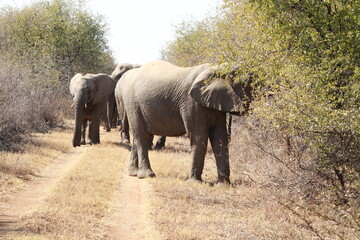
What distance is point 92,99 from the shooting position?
1950 centimetres

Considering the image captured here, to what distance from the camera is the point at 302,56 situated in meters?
7.02

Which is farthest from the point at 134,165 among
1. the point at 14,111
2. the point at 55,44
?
the point at 55,44

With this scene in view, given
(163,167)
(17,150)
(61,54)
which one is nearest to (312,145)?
(163,167)

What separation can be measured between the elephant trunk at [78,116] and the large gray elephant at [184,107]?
4.62 metres

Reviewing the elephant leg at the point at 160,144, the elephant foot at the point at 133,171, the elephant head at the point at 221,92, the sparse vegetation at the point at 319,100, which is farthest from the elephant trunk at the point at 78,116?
the sparse vegetation at the point at 319,100

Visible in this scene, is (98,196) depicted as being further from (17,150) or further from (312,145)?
(17,150)

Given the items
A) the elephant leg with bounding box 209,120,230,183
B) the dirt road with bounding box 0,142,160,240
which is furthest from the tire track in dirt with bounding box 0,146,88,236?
the elephant leg with bounding box 209,120,230,183

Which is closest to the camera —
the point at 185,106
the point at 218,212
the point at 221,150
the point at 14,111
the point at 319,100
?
the point at 319,100

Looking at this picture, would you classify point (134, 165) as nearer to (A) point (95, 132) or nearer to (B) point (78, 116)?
(B) point (78, 116)

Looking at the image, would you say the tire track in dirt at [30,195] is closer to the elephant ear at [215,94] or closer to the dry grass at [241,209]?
the dry grass at [241,209]

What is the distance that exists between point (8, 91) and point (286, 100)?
33.0 ft

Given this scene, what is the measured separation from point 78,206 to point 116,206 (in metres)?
0.75

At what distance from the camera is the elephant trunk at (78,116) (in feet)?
56.1

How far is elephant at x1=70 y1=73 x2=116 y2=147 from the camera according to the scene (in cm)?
1847
